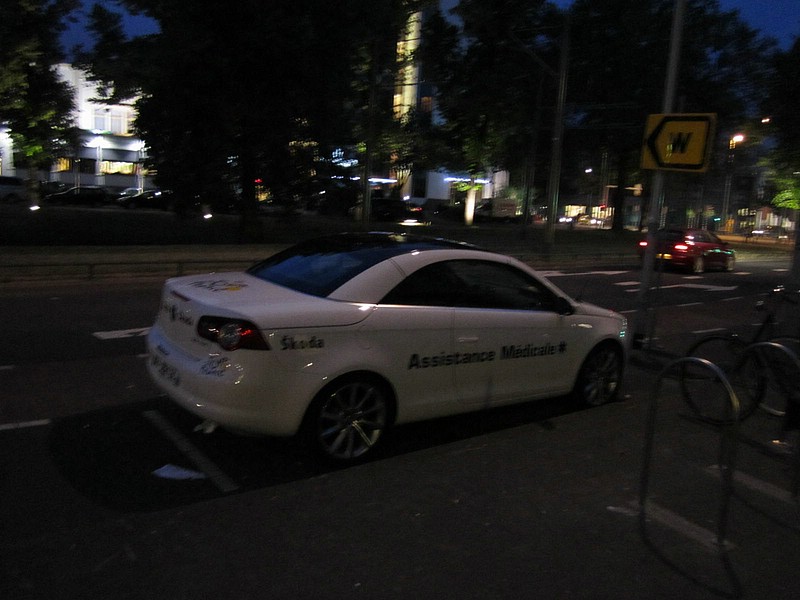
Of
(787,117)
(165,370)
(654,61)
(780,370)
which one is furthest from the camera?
(654,61)

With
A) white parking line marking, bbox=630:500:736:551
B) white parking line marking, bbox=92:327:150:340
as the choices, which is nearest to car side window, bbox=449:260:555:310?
white parking line marking, bbox=630:500:736:551

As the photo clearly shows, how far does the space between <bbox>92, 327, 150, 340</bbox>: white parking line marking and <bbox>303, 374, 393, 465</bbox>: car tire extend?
5.42m

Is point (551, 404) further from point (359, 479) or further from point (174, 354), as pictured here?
point (174, 354)

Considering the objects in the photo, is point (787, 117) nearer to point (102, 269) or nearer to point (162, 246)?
point (162, 246)

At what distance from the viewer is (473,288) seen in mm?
5707

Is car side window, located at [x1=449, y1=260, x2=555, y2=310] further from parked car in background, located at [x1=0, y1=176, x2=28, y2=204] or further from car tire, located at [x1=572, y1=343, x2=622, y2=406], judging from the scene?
parked car in background, located at [x1=0, y1=176, x2=28, y2=204]

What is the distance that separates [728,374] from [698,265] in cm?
1821

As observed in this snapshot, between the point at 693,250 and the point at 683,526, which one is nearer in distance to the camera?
the point at 683,526

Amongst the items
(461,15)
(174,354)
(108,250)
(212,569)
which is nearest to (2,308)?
(108,250)

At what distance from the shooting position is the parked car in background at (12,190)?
44844 millimetres

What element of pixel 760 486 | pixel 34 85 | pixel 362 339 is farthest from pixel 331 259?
pixel 34 85

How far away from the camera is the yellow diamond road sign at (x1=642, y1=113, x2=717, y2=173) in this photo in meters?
8.09

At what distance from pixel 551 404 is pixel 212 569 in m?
4.05

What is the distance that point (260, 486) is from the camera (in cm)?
463
